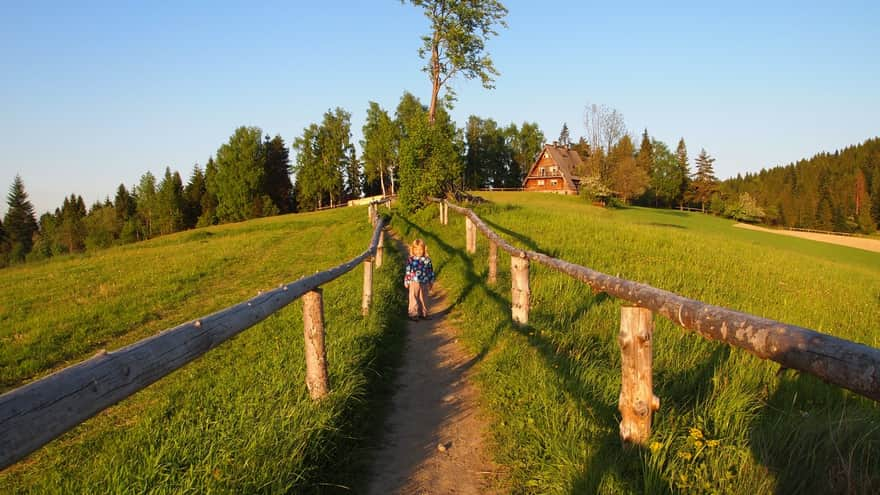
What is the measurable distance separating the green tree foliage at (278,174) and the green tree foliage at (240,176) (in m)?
4.64

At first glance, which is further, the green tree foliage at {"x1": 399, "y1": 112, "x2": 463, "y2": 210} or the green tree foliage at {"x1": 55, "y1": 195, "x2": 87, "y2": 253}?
the green tree foliage at {"x1": 55, "y1": 195, "x2": 87, "y2": 253}

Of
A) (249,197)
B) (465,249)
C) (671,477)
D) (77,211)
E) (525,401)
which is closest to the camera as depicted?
(671,477)

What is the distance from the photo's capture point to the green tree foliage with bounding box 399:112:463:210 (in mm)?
22859

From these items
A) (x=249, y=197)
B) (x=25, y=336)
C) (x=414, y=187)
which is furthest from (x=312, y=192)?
(x=25, y=336)

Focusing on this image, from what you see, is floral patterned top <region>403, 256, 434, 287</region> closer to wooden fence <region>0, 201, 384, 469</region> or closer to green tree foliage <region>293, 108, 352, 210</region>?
wooden fence <region>0, 201, 384, 469</region>

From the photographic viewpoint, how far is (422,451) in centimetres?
423

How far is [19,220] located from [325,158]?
2142 inches

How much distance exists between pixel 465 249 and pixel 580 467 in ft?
35.7

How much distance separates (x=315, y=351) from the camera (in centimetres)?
445

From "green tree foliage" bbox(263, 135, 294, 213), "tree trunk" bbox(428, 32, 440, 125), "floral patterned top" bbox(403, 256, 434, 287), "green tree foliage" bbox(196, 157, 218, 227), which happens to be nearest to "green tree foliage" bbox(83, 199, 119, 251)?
"green tree foliage" bbox(196, 157, 218, 227)

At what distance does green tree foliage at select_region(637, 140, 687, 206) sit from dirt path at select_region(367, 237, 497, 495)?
84.0 m

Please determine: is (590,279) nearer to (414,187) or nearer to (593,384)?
(593,384)

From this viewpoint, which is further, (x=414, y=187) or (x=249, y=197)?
(x=249, y=197)

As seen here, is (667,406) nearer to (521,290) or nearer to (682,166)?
(521,290)
